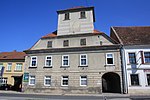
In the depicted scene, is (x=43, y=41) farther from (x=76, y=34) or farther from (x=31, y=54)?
(x=76, y=34)

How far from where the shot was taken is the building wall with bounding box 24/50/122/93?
21.4m

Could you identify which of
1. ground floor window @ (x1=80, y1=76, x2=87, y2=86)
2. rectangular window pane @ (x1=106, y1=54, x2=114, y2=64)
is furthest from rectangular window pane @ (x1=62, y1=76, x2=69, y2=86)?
rectangular window pane @ (x1=106, y1=54, x2=114, y2=64)

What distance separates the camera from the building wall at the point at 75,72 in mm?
21422

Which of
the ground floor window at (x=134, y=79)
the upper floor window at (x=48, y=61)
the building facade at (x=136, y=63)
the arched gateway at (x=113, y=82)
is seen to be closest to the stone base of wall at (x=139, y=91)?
the building facade at (x=136, y=63)

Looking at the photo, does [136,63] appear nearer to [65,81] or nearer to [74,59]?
[74,59]

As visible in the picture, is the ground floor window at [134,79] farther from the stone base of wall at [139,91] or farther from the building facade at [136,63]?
the stone base of wall at [139,91]

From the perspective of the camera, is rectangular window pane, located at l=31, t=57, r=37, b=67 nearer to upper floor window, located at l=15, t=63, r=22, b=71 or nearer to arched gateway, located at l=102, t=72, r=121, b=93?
upper floor window, located at l=15, t=63, r=22, b=71

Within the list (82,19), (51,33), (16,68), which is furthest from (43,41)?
(16,68)

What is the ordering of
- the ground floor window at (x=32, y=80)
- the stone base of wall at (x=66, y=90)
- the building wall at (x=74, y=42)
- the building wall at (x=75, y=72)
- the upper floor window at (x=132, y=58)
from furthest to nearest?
the ground floor window at (x=32, y=80)
the building wall at (x=74, y=42)
the building wall at (x=75, y=72)
the upper floor window at (x=132, y=58)
the stone base of wall at (x=66, y=90)

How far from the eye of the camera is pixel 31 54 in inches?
985

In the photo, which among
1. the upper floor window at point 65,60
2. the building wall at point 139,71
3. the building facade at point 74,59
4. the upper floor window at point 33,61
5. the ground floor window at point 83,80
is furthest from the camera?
the upper floor window at point 33,61

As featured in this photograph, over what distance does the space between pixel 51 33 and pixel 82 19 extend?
250 inches

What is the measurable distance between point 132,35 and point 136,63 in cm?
542

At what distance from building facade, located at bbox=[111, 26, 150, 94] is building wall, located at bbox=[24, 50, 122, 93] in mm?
1224
